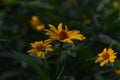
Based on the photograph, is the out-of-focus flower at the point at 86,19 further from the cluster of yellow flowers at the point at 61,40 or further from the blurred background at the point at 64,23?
the cluster of yellow flowers at the point at 61,40

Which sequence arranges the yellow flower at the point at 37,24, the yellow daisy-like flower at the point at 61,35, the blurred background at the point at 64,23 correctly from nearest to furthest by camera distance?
the yellow daisy-like flower at the point at 61,35 → the blurred background at the point at 64,23 → the yellow flower at the point at 37,24

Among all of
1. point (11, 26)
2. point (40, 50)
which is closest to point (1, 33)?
point (11, 26)

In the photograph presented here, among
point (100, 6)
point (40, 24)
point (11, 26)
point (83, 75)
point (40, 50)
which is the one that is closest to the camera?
point (40, 50)

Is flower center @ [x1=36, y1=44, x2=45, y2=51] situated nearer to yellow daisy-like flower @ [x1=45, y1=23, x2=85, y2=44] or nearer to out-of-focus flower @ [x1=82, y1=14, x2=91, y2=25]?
yellow daisy-like flower @ [x1=45, y1=23, x2=85, y2=44]

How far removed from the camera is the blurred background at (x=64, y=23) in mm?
1887

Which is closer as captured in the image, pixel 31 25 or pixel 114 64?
pixel 114 64

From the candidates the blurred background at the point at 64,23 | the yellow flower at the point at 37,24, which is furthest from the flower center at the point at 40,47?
the yellow flower at the point at 37,24

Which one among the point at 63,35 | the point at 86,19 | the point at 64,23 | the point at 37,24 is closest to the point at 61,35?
the point at 63,35

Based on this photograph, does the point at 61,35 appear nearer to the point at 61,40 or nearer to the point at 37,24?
the point at 61,40

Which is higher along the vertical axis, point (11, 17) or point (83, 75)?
point (11, 17)

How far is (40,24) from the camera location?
2.18 meters

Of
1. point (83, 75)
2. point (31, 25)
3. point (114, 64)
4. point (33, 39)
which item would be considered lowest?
point (114, 64)

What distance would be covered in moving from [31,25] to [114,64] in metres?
1.09

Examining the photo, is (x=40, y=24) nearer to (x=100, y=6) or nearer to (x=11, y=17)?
(x=11, y=17)
